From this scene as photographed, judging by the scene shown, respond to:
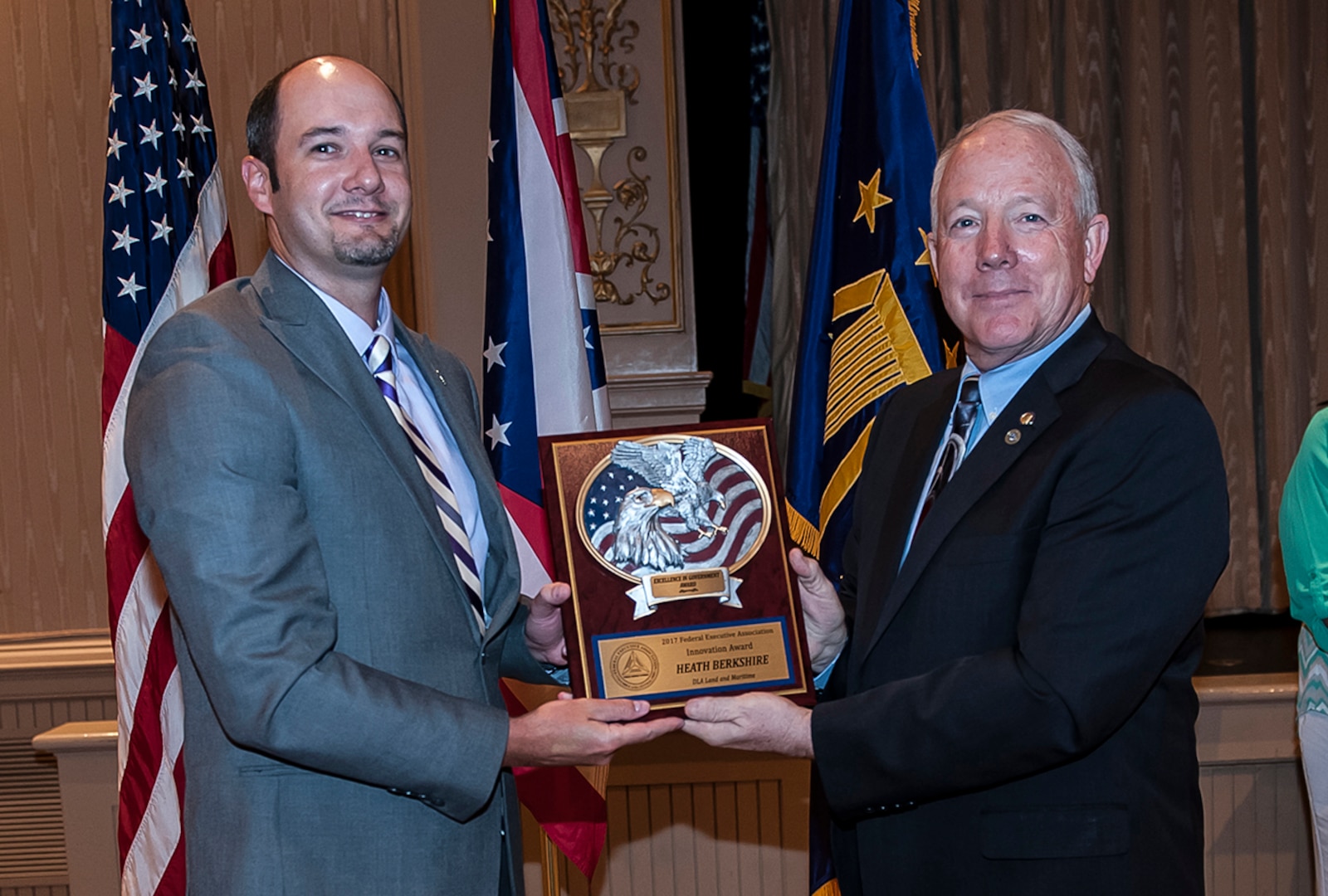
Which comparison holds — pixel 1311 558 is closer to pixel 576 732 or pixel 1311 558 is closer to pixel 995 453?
pixel 995 453

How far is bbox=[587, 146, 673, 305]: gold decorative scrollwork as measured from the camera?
175 inches

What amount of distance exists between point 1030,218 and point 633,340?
8.87ft

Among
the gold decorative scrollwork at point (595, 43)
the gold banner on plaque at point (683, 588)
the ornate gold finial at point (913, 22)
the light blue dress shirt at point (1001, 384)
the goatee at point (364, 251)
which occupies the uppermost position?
the gold decorative scrollwork at point (595, 43)

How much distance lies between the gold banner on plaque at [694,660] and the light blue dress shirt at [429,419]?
0.80ft

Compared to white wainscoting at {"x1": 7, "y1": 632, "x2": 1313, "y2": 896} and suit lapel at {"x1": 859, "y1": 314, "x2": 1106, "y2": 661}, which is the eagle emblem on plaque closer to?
suit lapel at {"x1": 859, "y1": 314, "x2": 1106, "y2": 661}

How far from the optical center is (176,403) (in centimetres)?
167

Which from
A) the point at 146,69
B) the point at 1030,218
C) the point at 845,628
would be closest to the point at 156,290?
the point at 146,69

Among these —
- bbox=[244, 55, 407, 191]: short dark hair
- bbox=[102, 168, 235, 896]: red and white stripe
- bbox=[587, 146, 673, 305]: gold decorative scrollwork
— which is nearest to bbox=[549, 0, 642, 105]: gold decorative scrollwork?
bbox=[587, 146, 673, 305]: gold decorative scrollwork

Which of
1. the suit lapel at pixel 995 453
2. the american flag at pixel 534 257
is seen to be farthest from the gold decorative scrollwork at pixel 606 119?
the suit lapel at pixel 995 453

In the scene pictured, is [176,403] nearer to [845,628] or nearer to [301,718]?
[301,718]

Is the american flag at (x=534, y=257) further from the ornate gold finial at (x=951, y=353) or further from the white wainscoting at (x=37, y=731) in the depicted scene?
the white wainscoting at (x=37, y=731)

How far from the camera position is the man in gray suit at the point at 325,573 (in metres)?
1.65

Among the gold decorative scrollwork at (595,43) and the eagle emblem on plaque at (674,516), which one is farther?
the gold decorative scrollwork at (595,43)

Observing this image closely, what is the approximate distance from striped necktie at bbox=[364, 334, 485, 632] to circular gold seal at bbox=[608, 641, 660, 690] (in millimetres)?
230
